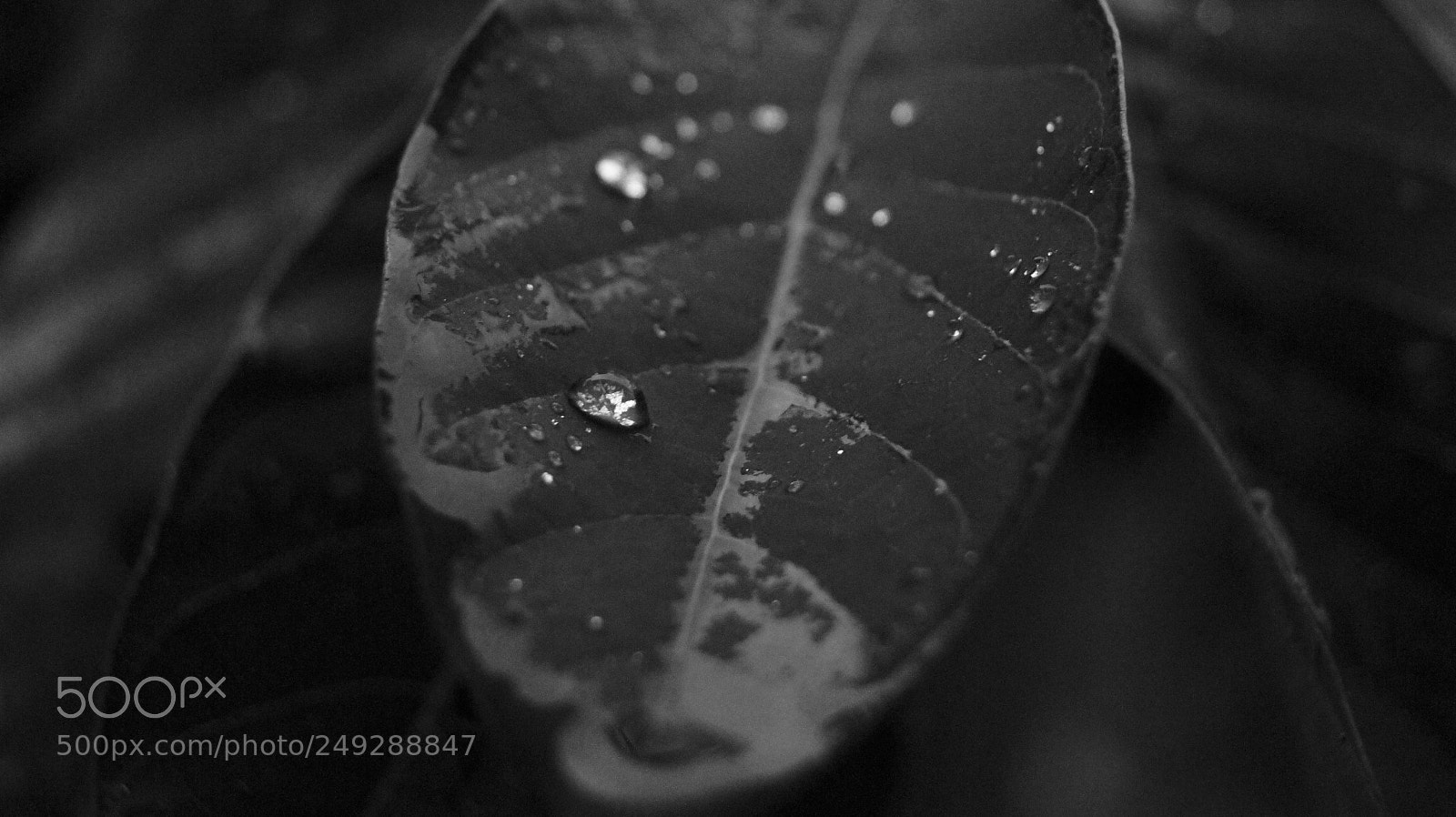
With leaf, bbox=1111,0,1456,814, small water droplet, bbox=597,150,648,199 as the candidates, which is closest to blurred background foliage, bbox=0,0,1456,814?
leaf, bbox=1111,0,1456,814

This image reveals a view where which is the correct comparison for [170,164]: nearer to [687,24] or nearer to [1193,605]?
[687,24]

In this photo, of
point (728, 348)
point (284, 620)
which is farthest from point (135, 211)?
point (728, 348)

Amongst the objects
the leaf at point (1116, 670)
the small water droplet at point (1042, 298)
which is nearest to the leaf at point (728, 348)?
the small water droplet at point (1042, 298)

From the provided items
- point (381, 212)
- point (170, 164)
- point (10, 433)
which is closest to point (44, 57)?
point (170, 164)

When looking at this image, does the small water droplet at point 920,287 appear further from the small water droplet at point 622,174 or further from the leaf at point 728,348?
the small water droplet at point 622,174

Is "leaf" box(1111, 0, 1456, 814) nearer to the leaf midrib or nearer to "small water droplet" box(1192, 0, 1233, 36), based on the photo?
"small water droplet" box(1192, 0, 1233, 36)
